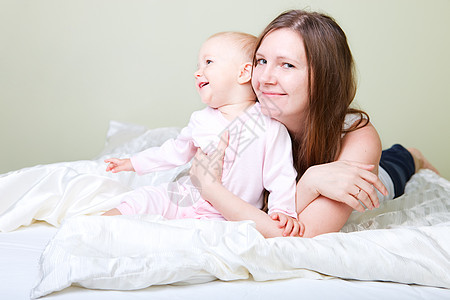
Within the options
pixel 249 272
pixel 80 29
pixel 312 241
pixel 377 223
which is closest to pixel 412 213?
pixel 377 223

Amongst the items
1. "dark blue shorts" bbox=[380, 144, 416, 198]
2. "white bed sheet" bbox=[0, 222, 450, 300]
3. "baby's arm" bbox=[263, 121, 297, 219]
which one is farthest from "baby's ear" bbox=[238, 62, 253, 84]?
"dark blue shorts" bbox=[380, 144, 416, 198]

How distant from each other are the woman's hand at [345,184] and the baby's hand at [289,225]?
80 millimetres

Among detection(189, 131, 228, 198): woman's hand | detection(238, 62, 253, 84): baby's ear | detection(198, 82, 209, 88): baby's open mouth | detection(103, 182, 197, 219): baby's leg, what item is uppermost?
detection(238, 62, 253, 84): baby's ear

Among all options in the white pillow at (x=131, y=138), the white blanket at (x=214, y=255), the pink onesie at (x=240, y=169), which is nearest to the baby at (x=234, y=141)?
the pink onesie at (x=240, y=169)

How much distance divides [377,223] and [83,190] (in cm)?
82

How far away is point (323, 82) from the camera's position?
1.18m

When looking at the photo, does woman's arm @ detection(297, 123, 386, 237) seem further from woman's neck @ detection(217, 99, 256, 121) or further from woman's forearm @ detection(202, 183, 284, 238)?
woman's neck @ detection(217, 99, 256, 121)

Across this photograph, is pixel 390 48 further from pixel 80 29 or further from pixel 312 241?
pixel 312 241

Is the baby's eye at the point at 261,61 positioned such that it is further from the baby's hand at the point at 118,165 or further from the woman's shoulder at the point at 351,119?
the baby's hand at the point at 118,165

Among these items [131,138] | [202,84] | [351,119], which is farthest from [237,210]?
[131,138]

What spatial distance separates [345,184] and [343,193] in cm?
2

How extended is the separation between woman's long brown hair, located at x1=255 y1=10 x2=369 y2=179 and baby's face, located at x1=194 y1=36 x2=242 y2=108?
0.08 meters

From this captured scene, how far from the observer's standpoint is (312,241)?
0.97 metres

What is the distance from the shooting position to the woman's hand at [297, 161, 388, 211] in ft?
3.66
